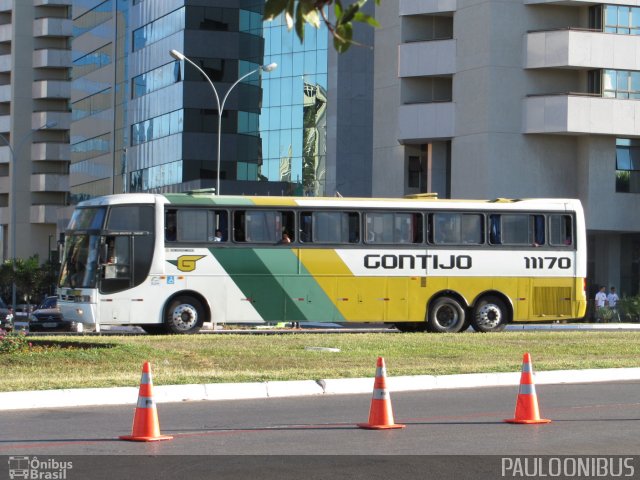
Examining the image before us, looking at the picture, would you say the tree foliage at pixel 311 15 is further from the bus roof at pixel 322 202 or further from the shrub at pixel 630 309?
the shrub at pixel 630 309

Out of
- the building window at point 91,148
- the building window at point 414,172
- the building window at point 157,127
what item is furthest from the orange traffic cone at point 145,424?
the building window at point 91,148

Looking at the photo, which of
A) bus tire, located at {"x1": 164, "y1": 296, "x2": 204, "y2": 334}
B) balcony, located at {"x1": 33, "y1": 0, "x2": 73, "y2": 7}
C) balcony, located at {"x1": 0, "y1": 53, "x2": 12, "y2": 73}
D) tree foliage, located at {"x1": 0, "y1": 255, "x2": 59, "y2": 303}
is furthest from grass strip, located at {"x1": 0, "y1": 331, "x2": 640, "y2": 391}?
balcony, located at {"x1": 0, "y1": 53, "x2": 12, "y2": 73}

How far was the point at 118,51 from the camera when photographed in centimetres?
8419

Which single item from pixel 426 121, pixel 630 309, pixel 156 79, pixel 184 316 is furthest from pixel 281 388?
pixel 156 79

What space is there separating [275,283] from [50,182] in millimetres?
78680

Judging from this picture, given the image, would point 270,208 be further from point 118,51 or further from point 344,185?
point 118,51

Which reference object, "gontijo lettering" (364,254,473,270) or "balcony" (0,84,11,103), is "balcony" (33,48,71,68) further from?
"gontijo lettering" (364,254,473,270)

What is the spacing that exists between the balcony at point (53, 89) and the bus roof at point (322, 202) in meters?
76.9

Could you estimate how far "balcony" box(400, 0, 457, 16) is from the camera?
176ft

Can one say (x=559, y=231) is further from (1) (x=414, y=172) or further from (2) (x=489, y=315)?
(1) (x=414, y=172)

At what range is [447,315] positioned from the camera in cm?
3106

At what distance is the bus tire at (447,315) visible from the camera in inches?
1214
